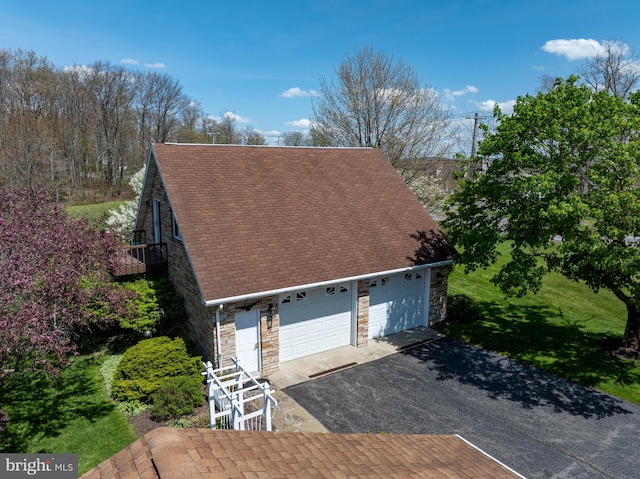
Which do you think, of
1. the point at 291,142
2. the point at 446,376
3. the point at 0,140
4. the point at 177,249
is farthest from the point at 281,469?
the point at 291,142

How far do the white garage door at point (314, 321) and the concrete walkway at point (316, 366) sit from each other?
30cm

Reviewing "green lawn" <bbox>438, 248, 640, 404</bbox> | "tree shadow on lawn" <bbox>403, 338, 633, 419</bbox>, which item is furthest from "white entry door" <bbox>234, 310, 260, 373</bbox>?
"green lawn" <bbox>438, 248, 640, 404</bbox>

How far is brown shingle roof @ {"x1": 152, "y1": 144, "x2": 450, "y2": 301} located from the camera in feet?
40.8

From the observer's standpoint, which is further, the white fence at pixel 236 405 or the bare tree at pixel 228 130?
the bare tree at pixel 228 130

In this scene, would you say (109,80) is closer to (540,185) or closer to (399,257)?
(399,257)

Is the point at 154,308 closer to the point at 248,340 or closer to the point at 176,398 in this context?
the point at 248,340

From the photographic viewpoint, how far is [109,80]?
1914 inches

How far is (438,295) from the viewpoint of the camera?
650 inches

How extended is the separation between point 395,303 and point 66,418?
1052 centimetres

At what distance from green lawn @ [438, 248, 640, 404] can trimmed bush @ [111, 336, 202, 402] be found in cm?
939

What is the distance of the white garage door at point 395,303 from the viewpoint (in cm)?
1507

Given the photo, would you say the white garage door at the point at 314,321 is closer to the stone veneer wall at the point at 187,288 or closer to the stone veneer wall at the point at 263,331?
the stone veneer wall at the point at 263,331

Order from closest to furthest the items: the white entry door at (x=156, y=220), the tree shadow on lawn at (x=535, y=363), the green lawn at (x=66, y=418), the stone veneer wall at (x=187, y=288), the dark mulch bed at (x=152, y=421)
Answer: the green lawn at (x=66, y=418), the dark mulch bed at (x=152, y=421), the tree shadow on lawn at (x=535, y=363), the stone veneer wall at (x=187, y=288), the white entry door at (x=156, y=220)

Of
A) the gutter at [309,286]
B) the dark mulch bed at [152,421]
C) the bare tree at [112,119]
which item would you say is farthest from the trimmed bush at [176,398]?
the bare tree at [112,119]
